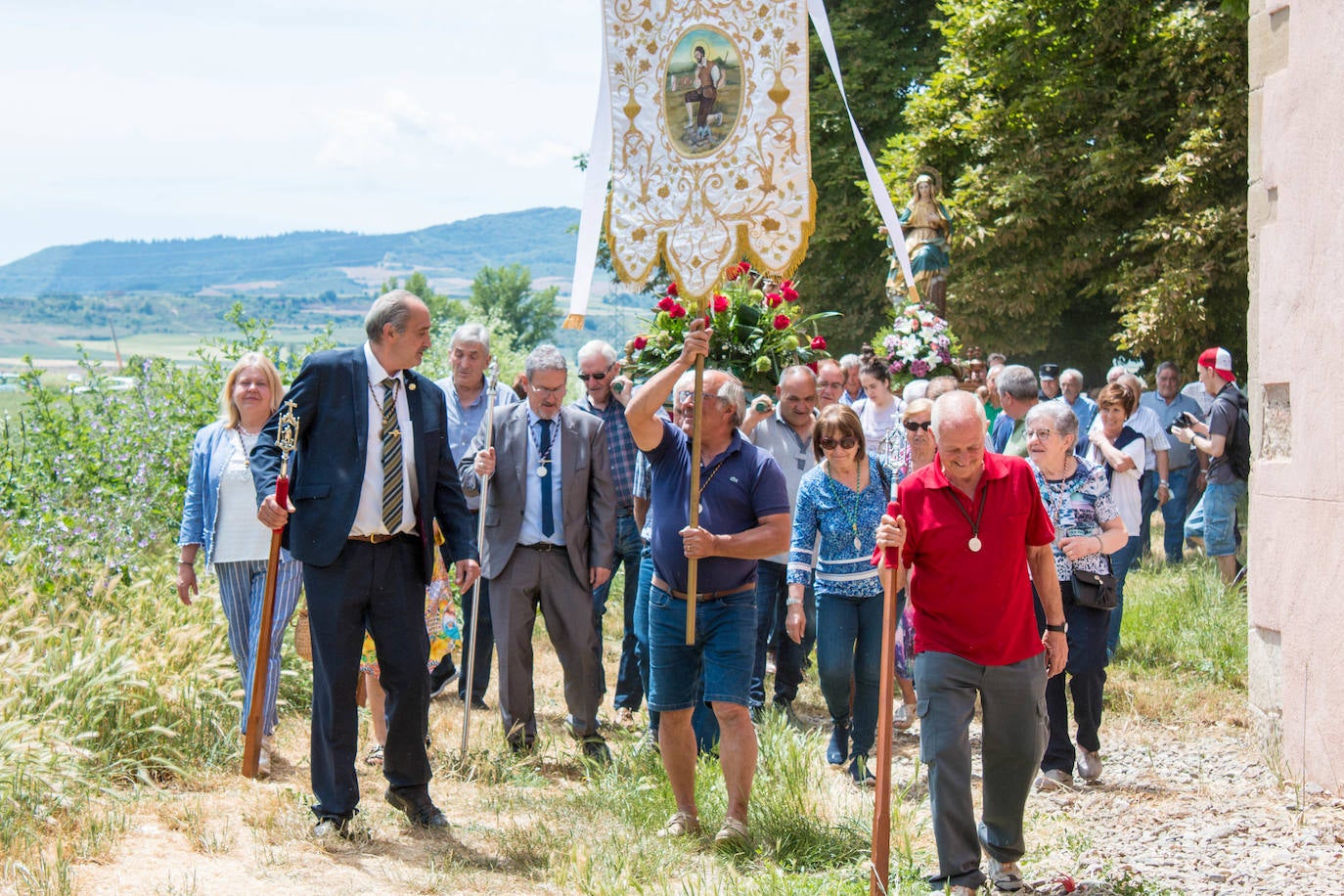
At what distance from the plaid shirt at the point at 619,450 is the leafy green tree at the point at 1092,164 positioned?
11853 millimetres

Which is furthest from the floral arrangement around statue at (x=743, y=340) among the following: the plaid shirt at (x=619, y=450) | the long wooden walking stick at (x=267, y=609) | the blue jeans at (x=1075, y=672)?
the long wooden walking stick at (x=267, y=609)

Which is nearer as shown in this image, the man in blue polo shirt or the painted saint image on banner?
the man in blue polo shirt

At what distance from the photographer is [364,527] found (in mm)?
5723

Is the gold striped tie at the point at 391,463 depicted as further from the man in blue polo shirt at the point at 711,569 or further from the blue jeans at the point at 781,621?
the blue jeans at the point at 781,621

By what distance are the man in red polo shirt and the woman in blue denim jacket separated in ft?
11.3

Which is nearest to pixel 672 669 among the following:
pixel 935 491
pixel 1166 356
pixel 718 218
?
pixel 935 491

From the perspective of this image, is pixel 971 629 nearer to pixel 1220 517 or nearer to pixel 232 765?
pixel 232 765

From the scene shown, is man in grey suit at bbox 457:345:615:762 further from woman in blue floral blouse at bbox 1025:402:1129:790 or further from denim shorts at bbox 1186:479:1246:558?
denim shorts at bbox 1186:479:1246:558

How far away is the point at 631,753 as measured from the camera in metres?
6.88

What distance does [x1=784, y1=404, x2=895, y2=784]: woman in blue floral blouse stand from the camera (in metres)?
6.95

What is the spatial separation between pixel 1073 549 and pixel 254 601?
4.13 metres

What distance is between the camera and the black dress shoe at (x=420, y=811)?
598cm

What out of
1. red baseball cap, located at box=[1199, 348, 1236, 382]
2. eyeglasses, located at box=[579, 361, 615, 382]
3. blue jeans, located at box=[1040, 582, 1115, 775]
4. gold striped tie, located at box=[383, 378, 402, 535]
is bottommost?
blue jeans, located at box=[1040, 582, 1115, 775]

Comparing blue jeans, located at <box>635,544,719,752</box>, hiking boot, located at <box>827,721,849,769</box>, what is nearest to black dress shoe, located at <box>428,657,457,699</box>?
blue jeans, located at <box>635,544,719,752</box>
